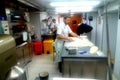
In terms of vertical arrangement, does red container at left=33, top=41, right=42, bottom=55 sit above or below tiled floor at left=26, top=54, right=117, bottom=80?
above

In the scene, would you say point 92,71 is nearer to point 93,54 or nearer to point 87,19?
point 93,54

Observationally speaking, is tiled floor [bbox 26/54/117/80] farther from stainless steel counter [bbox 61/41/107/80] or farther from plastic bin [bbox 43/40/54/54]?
stainless steel counter [bbox 61/41/107/80]

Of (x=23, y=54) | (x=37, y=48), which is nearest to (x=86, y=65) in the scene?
(x=23, y=54)

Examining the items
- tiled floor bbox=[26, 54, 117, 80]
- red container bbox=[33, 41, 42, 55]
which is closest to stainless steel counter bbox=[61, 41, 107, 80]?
tiled floor bbox=[26, 54, 117, 80]

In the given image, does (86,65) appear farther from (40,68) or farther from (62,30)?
(40,68)

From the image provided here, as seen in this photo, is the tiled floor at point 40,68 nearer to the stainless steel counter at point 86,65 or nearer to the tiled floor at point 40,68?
the tiled floor at point 40,68

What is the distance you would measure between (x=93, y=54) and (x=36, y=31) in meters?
4.43

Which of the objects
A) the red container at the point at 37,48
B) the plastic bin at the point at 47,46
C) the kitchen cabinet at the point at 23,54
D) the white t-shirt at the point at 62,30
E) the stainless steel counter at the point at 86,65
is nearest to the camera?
the stainless steel counter at the point at 86,65

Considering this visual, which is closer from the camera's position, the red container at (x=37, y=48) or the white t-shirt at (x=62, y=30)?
the white t-shirt at (x=62, y=30)

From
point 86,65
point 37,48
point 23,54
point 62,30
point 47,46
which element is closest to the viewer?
point 86,65

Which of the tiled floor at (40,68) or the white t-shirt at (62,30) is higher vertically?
the white t-shirt at (62,30)

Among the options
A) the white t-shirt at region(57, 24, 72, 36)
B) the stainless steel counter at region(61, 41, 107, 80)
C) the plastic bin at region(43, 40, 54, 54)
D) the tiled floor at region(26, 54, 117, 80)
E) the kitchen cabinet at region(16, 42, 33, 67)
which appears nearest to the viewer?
the stainless steel counter at region(61, 41, 107, 80)

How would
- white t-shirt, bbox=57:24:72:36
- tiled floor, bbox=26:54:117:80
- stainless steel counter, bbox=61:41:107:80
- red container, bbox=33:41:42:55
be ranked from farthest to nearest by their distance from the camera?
red container, bbox=33:41:42:55 → tiled floor, bbox=26:54:117:80 → white t-shirt, bbox=57:24:72:36 → stainless steel counter, bbox=61:41:107:80

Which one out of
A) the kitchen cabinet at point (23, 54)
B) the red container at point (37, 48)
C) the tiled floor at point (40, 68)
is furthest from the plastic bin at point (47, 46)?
the kitchen cabinet at point (23, 54)
